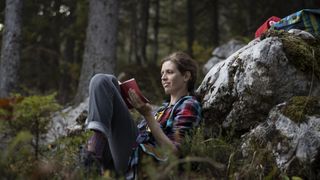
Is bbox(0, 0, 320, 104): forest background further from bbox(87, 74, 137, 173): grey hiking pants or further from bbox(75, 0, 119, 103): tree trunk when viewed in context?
bbox(87, 74, 137, 173): grey hiking pants

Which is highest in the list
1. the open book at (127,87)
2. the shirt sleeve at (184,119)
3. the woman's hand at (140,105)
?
the open book at (127,87)

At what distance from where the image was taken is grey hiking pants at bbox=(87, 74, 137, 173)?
14.6ft

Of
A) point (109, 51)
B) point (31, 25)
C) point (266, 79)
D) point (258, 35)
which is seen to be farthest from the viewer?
point (31, 25)

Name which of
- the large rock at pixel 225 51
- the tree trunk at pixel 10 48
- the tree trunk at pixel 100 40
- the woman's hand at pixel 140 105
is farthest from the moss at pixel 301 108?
the tree trunk at pixel 10 48

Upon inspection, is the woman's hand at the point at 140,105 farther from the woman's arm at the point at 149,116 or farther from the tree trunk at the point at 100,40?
the tree trunk at the point at 100,40

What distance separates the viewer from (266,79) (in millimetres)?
Result: 5035

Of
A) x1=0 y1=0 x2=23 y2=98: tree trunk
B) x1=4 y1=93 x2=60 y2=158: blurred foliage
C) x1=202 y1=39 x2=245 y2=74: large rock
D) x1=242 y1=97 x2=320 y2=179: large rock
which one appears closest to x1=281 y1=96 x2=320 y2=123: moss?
x1=242 y1=97 x2=320 y2=179: large rock

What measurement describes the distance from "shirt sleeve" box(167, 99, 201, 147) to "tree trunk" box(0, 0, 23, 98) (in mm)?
6963

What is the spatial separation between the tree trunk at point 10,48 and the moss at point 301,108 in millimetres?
8013

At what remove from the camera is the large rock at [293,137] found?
4211 millimetres

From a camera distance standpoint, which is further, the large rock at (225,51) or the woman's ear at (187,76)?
the large rock at (225,51)

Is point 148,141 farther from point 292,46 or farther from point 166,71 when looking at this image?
point 292,46

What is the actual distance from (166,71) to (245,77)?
96cm

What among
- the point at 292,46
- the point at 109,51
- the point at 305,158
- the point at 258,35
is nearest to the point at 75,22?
the point at 109,51
